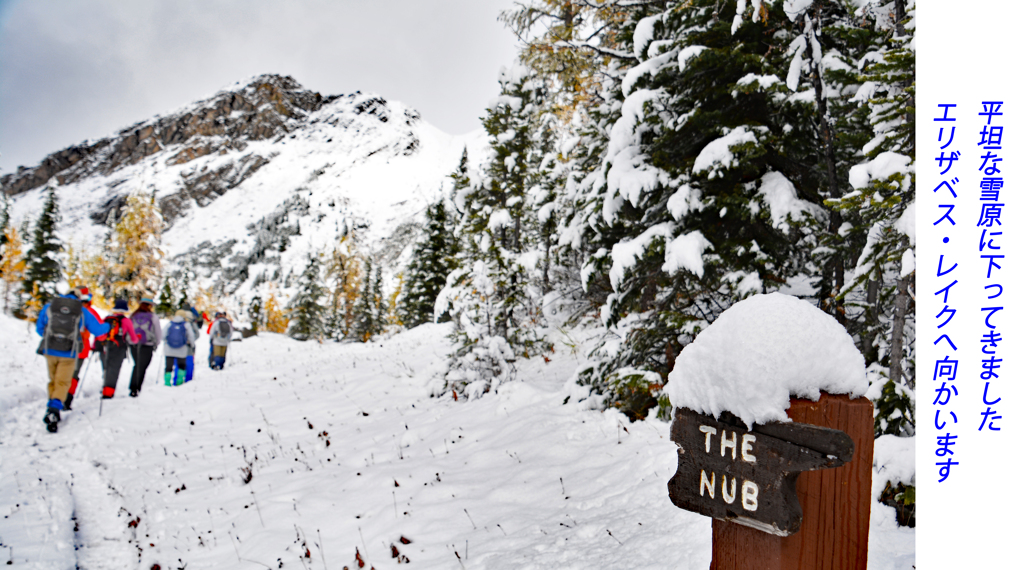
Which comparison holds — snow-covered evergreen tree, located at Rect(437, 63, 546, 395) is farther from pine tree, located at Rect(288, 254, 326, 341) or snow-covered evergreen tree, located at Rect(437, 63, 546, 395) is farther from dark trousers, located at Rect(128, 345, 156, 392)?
pine tree, located at Rect(288, 254, 326, 341)

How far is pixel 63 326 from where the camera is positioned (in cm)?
746

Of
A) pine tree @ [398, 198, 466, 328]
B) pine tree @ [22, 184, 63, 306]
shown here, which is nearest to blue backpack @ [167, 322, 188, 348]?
pine tree @ [398, 198, 466, 328]

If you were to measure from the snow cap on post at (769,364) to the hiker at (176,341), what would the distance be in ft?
41.9

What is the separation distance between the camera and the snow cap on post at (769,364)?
4.31 feet

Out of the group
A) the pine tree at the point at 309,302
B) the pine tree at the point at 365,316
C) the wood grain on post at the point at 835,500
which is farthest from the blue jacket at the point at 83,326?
the pine tree at the point at 309,302

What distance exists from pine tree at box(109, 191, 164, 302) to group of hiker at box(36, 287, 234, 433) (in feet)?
69.8

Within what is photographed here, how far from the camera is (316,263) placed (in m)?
33.5

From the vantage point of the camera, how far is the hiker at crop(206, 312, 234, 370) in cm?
1409

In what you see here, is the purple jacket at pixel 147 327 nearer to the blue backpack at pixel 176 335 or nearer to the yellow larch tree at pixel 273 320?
the blue backpack at pixel 176 335

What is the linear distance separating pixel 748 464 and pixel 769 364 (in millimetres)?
312

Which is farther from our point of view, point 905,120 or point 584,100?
point 584,100
